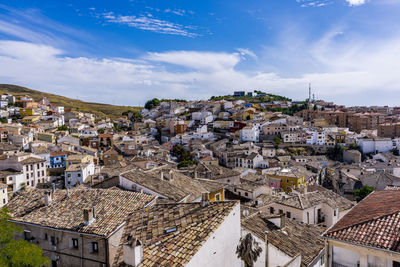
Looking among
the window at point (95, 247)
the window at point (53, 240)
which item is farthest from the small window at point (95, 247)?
the window at point (53, 240)

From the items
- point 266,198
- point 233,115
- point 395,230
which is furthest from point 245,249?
point 233,115

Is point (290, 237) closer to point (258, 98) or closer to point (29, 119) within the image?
point (29, 119)

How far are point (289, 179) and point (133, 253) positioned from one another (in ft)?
124

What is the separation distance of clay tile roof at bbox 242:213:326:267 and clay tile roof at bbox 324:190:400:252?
359cm

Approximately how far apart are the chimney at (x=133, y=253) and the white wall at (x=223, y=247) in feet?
4.72

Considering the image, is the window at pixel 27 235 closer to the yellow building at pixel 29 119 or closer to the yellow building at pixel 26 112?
the yellow building at pixel 29 119

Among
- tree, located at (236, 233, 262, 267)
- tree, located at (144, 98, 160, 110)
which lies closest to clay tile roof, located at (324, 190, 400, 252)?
tree, located at (236, 233, 262, 267)

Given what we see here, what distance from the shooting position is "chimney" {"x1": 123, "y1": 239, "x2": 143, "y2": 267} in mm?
8047

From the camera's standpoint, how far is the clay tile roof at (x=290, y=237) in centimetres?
1280

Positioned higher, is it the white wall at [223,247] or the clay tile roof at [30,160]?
the white wall at [223,247]

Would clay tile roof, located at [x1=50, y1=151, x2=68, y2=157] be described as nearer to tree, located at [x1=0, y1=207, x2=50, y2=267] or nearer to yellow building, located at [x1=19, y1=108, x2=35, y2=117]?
tree, located at [x1=0, y1=207, x2=50, y2=267]

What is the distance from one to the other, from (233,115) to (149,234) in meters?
90.8

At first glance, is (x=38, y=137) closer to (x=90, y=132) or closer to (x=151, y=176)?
(x=90, y=132)

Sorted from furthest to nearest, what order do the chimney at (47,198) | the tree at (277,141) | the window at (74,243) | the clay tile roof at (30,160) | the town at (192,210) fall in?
the tree at (277,141)
the clay tile roof at (30,160)
the chimney at (47,198)
the window at (74,243)
the town at (192,210)
